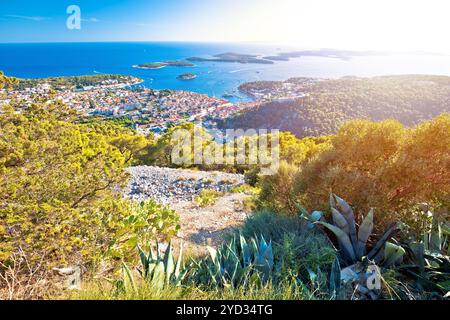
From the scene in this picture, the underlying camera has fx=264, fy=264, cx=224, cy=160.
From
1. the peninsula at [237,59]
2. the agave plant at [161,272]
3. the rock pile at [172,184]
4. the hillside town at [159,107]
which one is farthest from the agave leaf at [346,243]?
the peninsula at [237,59]

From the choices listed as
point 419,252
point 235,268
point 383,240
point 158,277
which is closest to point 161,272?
point 158,277

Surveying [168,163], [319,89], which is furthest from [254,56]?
[168,163]

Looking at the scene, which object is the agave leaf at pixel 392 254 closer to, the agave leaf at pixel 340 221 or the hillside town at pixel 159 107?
the agave leaf at pixel 340 221

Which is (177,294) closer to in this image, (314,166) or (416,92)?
(314,166)

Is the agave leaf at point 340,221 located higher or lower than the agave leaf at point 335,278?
higher

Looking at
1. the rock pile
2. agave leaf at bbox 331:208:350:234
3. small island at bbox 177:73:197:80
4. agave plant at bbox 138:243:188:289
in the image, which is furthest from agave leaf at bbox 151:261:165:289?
small island at bbox 177:73:197:80

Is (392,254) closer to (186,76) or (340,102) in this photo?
(340,102)
